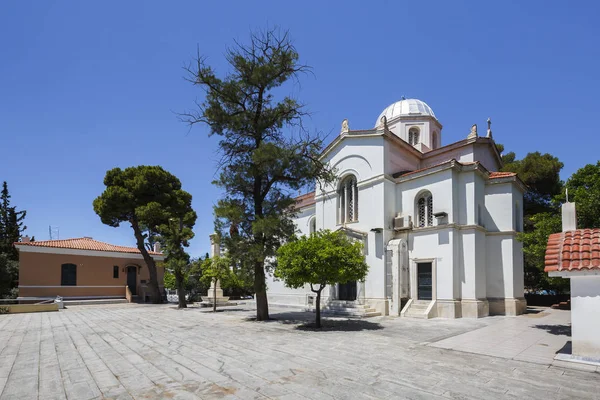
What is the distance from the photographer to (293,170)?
15.6 m

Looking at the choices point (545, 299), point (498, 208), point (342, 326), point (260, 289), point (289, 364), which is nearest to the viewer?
point (289, 364)

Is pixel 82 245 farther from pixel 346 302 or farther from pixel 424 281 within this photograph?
pixel 424 281

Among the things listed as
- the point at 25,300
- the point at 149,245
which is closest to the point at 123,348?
the point at 25,300

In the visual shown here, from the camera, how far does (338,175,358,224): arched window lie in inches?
826

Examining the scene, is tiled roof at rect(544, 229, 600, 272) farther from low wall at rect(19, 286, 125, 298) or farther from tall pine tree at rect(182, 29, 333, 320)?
low wall at rect(19, 286, 125, 298)

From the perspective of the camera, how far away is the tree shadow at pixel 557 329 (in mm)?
12000

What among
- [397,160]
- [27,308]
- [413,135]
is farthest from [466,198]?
[27,308]

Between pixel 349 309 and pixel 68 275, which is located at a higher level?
pixel 68 275

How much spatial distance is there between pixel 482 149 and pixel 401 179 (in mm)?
5988

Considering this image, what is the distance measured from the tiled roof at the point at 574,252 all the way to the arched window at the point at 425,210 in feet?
32.0

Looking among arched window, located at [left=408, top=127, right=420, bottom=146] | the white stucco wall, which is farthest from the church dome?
the white stucco wall

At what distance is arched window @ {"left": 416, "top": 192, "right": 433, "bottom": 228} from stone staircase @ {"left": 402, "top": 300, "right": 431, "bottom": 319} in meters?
3.86

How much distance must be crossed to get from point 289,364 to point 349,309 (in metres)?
10.8

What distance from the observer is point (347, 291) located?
Result: 64.8 feet
